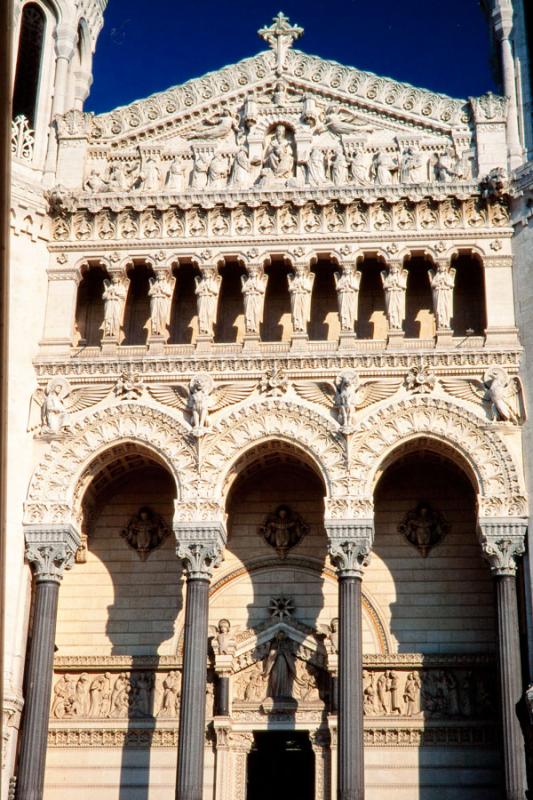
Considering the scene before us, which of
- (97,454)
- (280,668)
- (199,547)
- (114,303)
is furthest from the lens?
(114,303)

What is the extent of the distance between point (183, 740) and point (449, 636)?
225 inches

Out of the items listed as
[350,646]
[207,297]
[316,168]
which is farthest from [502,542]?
[316,168]

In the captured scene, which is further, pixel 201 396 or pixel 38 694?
pixel 201 396

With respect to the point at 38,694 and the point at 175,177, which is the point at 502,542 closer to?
the point at 38,694

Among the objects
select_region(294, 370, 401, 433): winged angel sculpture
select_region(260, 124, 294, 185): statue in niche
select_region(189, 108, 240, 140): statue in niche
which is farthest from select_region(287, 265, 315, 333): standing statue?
select_region(189, 108, 240, 140): statue in niche

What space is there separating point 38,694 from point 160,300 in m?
8.03

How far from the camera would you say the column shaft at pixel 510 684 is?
18.7 metres

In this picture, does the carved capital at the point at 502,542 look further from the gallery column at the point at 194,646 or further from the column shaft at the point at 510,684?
the gallery column at the point at 194,646

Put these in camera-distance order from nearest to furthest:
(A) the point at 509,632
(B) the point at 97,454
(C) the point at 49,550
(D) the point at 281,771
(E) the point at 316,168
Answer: (A) the point at 509,632
(C) the point at 49,550
(B) the point at 97,454
(D) the point at 281,771
(E) the point at 316,168

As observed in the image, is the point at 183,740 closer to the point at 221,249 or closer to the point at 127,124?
the point at 221,249

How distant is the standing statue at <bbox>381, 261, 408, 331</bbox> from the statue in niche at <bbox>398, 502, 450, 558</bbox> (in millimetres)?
3751

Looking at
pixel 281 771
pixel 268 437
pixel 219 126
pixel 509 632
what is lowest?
pixel 281 771

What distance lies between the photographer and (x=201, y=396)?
72.2ft

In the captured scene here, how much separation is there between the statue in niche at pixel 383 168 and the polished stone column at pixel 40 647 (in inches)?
371
